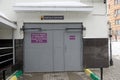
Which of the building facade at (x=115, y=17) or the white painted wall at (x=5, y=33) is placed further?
the building facade at (x=115, y=17)

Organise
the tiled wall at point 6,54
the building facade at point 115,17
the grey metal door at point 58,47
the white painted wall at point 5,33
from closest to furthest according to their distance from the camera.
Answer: the tiled wall at point 6,54 → the white painted wall at point 5,33 → the grey metal door at point 58,47 → the building facade at point 115,17

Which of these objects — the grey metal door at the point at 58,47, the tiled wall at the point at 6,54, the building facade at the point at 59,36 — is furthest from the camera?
the grey metal door at the point at 58,47

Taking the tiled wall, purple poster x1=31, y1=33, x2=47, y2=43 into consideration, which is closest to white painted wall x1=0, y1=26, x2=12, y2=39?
the tiled wall

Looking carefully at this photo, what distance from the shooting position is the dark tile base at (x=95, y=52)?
1383cm

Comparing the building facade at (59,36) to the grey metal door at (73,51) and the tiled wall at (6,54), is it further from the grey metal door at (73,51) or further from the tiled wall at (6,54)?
the tiled wall at (6,54)

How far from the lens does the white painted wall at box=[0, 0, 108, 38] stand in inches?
536

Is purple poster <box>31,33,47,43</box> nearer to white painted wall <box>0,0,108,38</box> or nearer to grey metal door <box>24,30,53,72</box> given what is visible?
grey metal door <box>24,30,53,72</box>

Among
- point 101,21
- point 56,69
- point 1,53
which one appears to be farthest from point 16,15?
point 101,21

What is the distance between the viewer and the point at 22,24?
44.7ft

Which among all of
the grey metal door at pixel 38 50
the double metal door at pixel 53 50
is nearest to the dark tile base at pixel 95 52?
the double metal door at pixel 53 50

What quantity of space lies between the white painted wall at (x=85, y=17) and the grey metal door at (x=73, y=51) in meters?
0.56

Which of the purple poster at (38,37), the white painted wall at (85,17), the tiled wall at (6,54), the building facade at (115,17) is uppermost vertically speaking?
the building facade at (115,17)

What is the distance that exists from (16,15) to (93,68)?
4935 mm

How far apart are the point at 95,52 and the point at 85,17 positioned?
76.3 inches
